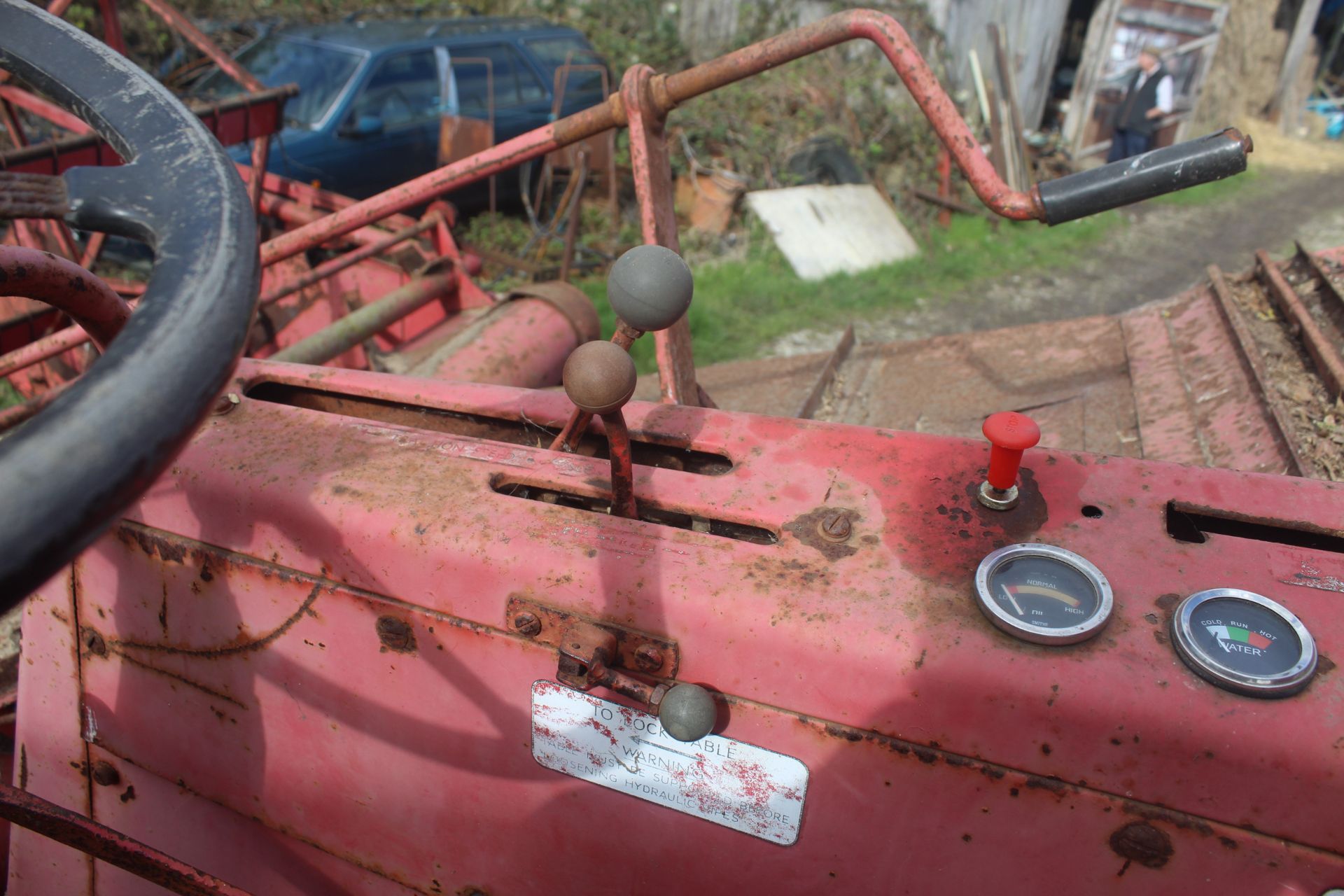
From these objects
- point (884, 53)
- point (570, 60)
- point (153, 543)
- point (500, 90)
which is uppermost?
point (570, 60)

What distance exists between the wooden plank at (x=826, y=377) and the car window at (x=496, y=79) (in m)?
4.83

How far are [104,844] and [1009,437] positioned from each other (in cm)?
119

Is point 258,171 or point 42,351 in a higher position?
point 258,171

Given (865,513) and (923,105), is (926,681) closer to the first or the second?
(865,513)

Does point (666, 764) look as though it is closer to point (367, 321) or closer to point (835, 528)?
point (835, 528)

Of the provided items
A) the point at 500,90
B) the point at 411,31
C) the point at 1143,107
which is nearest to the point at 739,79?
the point at 500,90

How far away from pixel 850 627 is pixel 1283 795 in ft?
1.44

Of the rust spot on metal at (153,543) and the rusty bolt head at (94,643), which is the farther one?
the rusty bolt head at (94,643)

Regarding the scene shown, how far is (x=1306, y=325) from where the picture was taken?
6.64ft

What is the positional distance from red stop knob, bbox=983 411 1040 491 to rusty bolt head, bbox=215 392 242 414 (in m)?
1.17

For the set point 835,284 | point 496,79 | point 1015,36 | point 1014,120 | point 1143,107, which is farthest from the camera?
point 1015,36

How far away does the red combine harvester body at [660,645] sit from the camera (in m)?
0.90

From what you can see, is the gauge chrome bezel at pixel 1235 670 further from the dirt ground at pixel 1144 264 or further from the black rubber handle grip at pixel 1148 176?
the dirt ground at pixel 1144 264

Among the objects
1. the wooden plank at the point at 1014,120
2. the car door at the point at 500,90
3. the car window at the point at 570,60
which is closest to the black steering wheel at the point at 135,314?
the car door at the point at 500,90
